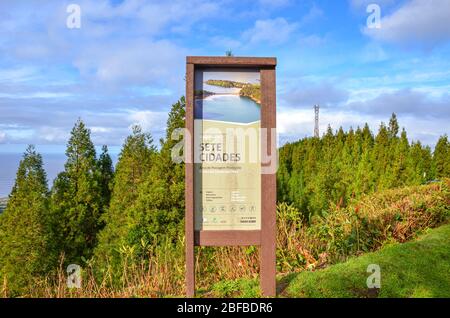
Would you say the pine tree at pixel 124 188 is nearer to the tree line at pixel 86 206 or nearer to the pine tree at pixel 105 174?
the tree line at pixel 86 206

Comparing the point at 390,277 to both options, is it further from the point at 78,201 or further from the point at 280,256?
the point at 78,201

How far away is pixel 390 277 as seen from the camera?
539cm

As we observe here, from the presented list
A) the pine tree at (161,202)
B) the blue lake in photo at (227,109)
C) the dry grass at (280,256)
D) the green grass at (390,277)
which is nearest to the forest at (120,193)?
the pine tree at (161,202)

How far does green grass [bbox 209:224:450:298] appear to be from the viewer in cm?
501

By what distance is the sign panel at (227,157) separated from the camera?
4.71 metres

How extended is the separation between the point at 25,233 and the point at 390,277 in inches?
832

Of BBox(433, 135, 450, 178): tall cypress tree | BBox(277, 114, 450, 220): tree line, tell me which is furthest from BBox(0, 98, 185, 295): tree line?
BBox(433, 135, 450, 178): tall cypress tree

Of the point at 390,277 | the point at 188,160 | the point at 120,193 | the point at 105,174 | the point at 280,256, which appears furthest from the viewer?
the point at 105,174

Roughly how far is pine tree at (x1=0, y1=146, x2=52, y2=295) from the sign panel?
18460 millimetres

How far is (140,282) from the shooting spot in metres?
5.90

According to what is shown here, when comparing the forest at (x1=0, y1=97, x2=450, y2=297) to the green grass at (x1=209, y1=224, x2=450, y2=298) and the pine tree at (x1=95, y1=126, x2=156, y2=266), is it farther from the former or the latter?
the green grass at (x1=209, y1=224, x2=450, y2=298)

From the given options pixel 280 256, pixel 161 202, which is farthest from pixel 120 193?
pixel 280 256

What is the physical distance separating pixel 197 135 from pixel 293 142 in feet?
124

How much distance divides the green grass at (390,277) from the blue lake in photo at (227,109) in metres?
1.95
